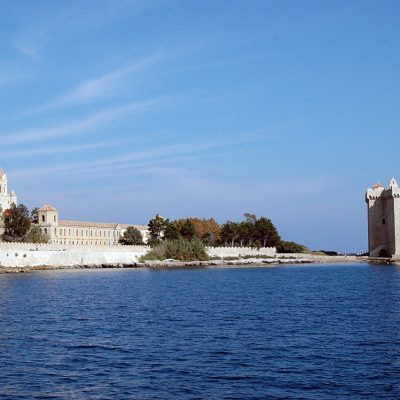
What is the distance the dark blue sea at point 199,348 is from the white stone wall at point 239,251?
4718cm

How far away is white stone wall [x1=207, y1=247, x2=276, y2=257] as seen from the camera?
74.8 m

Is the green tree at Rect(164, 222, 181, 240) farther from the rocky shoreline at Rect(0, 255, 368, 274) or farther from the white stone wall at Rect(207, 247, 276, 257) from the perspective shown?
the rocky shoreline at Rect(0, 255, 368, 274)

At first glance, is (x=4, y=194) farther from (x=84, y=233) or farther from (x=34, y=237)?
(x=34, y=237)

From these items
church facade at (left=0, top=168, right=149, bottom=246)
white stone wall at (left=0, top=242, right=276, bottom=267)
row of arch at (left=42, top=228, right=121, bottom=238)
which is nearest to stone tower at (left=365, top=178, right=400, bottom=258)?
white stone wall at (left=0, top=242, right=276, bottom=267)

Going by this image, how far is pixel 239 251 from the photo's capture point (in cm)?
7925

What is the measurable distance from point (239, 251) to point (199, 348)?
64453 millimetres

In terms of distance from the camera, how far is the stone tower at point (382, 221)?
2635 inches

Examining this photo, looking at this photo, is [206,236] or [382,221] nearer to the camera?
[382,221]

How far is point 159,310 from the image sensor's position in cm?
2347

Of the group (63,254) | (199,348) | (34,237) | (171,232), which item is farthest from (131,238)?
(199,348)

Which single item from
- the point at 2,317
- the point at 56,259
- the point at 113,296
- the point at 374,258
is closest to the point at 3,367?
the point at 2,317

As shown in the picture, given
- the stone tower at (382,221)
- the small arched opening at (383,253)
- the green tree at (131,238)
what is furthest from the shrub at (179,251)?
the small arched opening at (383,253)

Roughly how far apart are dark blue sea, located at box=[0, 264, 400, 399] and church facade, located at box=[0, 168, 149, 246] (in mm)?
51338

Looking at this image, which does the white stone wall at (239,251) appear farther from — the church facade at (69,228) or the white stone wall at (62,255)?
the church facade at (69,228)
